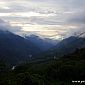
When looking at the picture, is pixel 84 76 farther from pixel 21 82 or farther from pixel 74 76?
pixel 21 82

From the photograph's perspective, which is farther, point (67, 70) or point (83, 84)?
point (67, 70)

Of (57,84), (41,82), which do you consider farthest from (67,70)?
(41,82)

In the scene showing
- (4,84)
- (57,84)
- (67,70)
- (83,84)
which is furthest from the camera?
(67,70)

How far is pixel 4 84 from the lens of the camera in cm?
10494

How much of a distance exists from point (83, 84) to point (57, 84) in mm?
19613

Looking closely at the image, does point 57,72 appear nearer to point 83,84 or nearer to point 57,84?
point 57,84

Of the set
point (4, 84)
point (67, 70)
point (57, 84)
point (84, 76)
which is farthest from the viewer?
point (67, 70)

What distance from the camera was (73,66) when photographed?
493ft

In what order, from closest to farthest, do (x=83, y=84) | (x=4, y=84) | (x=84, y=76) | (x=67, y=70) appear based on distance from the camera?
(x=83, y=84), (x=4, y=84), (x=84, y=76), (x=67, y=70)

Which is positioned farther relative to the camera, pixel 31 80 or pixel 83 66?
pixel 83 66

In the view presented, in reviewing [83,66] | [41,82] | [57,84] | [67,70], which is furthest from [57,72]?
[41,82]

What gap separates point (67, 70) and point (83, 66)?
10.4 meters

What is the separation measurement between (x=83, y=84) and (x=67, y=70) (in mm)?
47329

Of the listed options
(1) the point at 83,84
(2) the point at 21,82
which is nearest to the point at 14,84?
(2) the point at 21,82
